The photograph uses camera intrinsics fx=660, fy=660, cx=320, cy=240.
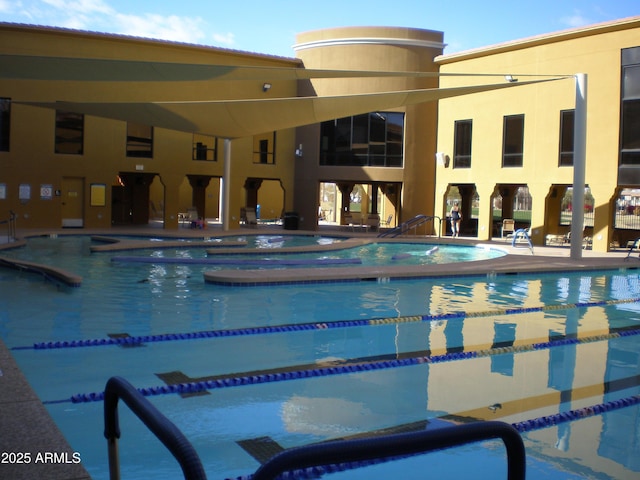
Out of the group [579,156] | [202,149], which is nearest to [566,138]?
[579,156]

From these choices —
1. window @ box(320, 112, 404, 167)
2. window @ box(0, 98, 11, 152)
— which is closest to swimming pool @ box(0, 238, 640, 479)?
window @ box(0, 98, 11, 152)

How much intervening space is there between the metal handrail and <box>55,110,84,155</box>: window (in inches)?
797

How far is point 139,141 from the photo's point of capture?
22406 millimetres

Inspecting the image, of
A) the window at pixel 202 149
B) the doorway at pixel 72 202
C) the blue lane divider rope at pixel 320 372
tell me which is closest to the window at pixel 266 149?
the window at pixel 202 149

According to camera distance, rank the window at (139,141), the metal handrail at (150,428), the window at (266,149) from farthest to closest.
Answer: the window at (266,149), the window at (139,141), the metal handrail at (150,428)

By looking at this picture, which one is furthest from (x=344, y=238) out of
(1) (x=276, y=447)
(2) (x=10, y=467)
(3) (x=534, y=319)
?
(2) (x=10, y=467)

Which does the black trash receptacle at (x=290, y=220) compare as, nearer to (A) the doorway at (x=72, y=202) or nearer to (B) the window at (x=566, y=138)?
(A) the doorway at (x=72, y=202)

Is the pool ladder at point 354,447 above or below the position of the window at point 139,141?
below

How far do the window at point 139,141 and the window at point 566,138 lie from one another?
1324 centimetres

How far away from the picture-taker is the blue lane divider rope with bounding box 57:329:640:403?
516cm

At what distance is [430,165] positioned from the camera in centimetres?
2391

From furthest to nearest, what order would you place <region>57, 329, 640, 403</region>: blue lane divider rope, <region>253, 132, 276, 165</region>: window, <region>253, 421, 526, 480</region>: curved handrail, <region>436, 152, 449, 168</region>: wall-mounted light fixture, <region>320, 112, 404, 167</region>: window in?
<region>253, 132, 276, 165</region>: window
<region>320, 112, 404, 167</region>: window
<region>436, 152, 449, 168</region>: wall-mounted light fixture
<region>57, 329, 640, 403</region>: blue lane divider rope
<region>253, 421, 526, 480</region>: curved handrail

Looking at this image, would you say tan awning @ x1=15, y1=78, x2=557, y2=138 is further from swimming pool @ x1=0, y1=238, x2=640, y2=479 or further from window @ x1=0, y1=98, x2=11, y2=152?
window @ x1=0, y1=98, x2=11, y2=152

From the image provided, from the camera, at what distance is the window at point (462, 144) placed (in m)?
22.6
